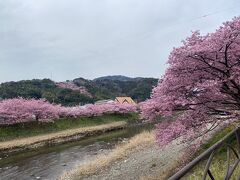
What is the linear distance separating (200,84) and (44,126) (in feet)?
143

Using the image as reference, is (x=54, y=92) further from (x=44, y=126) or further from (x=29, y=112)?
(x=44, y=126)

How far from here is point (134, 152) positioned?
80.5 ft

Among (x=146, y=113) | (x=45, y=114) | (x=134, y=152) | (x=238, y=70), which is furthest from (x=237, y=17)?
(x=45, y=114)

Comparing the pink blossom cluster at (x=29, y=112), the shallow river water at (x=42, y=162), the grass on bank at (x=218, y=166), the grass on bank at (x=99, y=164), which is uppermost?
the pink blossom cluster at (x=29, y=112)

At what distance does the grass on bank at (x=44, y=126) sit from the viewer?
47125 millimetres

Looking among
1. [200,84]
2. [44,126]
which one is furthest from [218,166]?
[44,126]

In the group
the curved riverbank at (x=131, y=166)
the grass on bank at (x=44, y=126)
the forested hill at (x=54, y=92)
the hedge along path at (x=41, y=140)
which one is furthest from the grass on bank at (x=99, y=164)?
the forested hill at (x=54, y=92)

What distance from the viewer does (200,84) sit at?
12148 millimetres

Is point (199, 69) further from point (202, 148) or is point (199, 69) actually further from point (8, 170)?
point (8, 170)

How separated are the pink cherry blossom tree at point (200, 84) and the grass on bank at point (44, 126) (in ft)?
115

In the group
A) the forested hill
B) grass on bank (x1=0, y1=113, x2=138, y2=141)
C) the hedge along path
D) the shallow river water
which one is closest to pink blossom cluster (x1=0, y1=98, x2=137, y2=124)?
grass on bank (x1=0, y1=113, x2=138, y2=141)

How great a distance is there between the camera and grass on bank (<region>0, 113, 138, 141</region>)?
47.1 meters

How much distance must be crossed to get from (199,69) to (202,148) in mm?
5385

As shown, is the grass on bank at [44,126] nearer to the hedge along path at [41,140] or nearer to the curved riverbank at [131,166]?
the hedge along path at [41,140]
